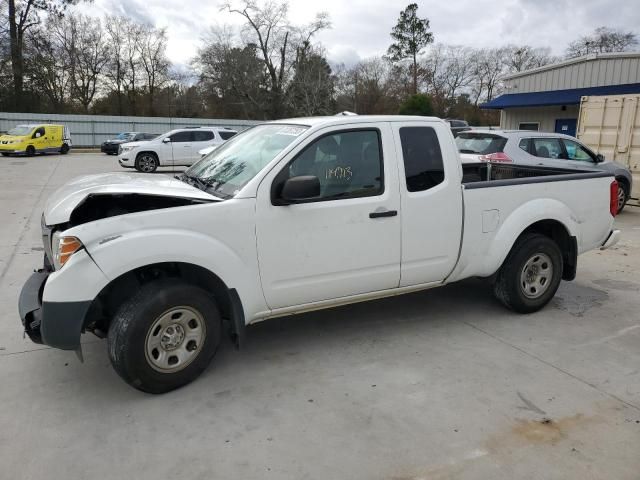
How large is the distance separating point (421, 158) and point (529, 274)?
1.74 metres

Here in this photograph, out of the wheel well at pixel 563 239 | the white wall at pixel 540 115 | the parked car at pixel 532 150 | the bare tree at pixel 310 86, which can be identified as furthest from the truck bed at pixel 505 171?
the bare tree at pixel 310 86

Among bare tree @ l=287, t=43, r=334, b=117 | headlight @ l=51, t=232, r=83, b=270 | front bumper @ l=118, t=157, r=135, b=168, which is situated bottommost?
front bumper @ l=118, t=157, r=135, b=168

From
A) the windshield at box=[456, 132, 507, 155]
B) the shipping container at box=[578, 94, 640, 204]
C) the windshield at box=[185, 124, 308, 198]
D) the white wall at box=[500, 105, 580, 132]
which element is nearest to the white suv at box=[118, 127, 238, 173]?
the windshield at box=[456, 132, 507, 155]

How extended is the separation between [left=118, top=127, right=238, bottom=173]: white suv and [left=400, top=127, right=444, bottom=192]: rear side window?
15.5 meters

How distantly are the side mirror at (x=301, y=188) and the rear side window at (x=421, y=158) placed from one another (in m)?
0.97

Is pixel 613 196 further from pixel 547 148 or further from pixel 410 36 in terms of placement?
pixel 410 36

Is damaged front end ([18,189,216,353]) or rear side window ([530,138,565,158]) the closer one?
damaged front end ([18,189,216,353])

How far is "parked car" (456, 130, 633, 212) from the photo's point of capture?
395 inches

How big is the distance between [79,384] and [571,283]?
17.7 ft

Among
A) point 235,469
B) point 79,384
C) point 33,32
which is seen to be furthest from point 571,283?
point 33,32

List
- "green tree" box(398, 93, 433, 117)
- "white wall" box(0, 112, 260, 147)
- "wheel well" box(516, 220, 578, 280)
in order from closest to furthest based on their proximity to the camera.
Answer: "wheel well" box(516, 220, 578, 280), "white wall" box(0, 112, 260, 147), "green tree" box(398, 93, 433, 117)

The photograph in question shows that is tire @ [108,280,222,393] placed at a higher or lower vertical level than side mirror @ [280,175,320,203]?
lower

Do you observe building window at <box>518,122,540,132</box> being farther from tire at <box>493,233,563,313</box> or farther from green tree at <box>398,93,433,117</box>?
tire at <box>493,233,563,313</box>

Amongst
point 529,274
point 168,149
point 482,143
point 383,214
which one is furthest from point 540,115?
point 383,214
